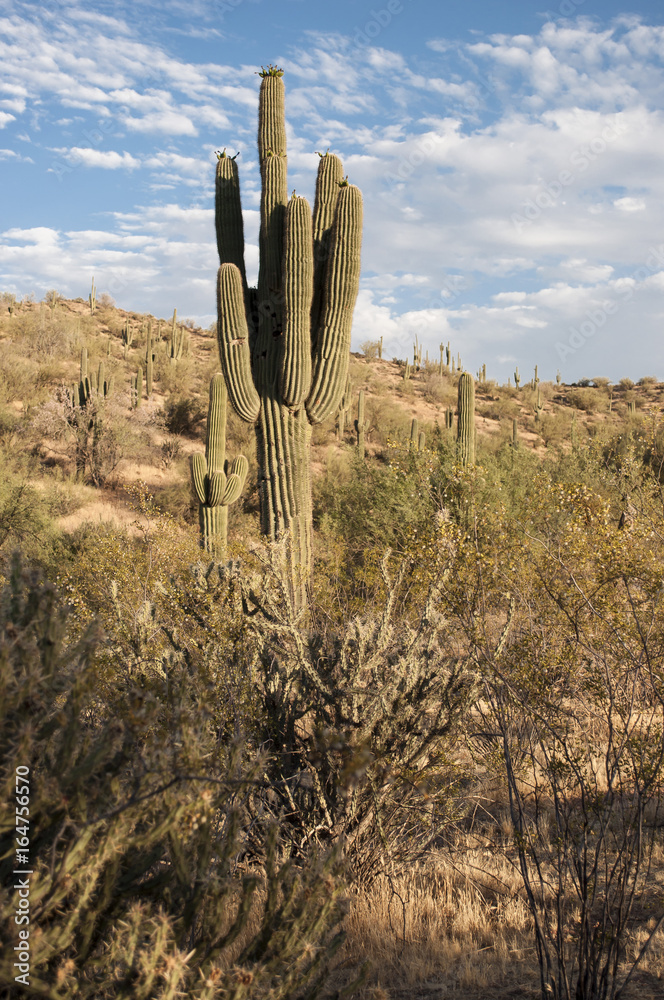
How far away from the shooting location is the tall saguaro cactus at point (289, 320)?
10.1 metres

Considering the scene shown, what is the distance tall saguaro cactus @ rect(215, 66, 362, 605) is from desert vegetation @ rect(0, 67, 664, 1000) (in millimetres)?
46

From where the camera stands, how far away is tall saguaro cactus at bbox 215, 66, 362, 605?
33.0 feet

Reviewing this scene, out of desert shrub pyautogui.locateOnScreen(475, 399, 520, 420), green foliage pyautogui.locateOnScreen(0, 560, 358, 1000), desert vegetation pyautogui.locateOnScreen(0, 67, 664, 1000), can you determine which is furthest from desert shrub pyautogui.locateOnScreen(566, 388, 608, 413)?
green foliage pyautogui.locateOnScreen(0, 560, 358, 1000)

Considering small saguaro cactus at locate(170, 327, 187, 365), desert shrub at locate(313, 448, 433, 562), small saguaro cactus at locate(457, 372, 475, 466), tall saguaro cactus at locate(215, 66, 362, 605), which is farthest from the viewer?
small saguaro cactus at locate(170, 327, 187, 365)

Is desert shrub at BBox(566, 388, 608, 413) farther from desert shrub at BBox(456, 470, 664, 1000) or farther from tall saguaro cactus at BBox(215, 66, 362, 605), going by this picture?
desert shrub at BBox(456, 470, 664, 1000)

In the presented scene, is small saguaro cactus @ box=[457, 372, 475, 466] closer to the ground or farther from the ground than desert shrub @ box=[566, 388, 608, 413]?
closer to the ground

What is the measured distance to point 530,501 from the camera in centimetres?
557

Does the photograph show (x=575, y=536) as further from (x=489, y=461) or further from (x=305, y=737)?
(x=489, y=461)

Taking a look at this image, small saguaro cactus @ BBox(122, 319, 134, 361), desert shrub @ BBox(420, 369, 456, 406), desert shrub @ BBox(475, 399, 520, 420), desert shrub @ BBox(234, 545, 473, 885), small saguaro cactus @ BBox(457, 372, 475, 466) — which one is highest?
small saguaro cactus @ BBox(122, 319, 134, 361)

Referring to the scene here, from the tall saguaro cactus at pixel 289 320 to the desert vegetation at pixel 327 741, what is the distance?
46 mm

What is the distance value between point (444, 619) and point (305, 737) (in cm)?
137

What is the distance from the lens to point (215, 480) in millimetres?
13305

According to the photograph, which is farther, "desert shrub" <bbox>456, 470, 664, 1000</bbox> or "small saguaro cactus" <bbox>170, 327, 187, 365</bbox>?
"small saguaro cactus" <bbox>170, 327, 187, 365</bbox>

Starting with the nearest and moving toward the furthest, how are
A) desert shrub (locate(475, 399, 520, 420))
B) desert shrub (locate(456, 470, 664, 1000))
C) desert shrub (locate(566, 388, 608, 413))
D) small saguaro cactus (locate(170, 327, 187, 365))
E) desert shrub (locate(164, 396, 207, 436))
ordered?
desert shrub (locate(456, 470, 664, 1000)) → desert shrub (locate(164, 396, 207, 436)) → small saguaro cactus (locate(170, 327, 187, 365)) → desert shrub (locate(475, 399, 520, 420)) → desert shrub (locate(566, 388, 608, 413))
